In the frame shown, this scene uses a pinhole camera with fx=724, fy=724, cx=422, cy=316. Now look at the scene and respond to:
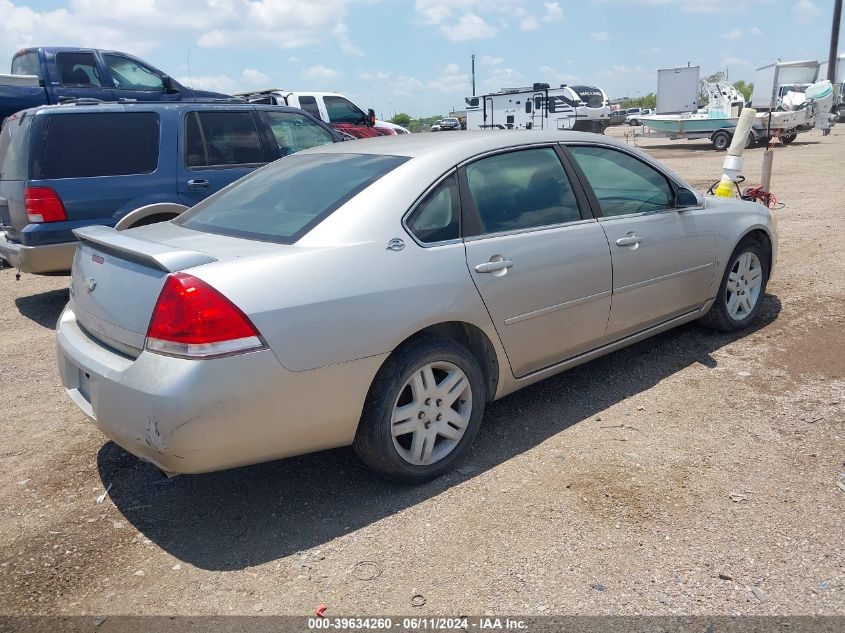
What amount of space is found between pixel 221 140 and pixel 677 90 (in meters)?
27.7

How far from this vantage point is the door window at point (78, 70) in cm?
1102

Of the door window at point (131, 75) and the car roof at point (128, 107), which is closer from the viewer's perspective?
the car roof at point (128, 107)

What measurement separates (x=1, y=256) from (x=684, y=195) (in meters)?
5.90

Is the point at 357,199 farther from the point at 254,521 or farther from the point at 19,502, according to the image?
the point at 19,502

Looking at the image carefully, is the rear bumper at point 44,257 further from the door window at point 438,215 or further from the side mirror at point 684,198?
the side mirror at point 684,198

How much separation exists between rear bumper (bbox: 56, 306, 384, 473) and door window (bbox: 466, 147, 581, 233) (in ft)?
3.59

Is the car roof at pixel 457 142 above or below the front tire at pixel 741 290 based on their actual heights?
above

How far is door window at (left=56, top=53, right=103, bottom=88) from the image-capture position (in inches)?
434

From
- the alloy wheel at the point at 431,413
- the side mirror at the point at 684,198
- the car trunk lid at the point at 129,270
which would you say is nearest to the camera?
the car trunk lid at the point at 129,270

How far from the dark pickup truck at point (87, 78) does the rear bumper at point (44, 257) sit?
16.7 feet

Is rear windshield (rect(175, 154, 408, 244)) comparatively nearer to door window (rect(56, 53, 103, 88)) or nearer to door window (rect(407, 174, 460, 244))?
door window (rect(407, 174, 460, 244))

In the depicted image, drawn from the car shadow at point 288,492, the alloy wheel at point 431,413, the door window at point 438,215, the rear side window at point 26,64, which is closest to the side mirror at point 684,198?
the car shadow at point 288,492

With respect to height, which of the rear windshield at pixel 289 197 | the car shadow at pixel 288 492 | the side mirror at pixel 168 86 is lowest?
the car shadow at pixel 288 492

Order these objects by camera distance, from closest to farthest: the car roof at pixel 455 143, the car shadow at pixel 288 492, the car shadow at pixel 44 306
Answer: the car shadow at pixel 288 492
the car roof at pixel 455 143
the car shadow at pixel 44 306
